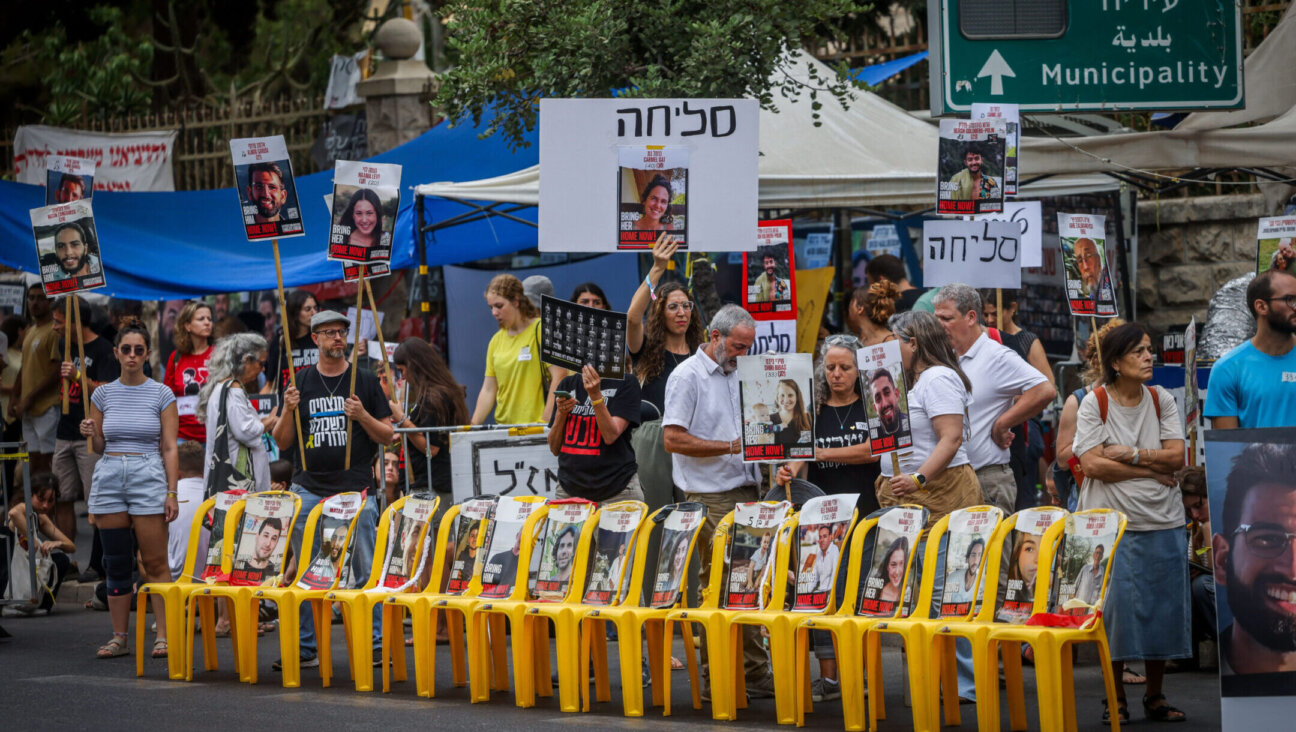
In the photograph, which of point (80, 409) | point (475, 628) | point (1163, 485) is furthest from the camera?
point (80, 409)

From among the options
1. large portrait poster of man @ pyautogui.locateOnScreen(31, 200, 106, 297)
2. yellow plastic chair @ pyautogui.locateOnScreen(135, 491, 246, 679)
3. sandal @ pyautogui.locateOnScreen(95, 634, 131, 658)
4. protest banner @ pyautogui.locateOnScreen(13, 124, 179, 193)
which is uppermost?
protest banner @ pyautogui.locateOnScreen(13, 124, 179, 193)

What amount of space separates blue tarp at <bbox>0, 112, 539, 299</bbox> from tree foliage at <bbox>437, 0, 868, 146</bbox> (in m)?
1.96

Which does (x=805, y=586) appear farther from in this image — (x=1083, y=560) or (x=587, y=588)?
(x=1083, y=560)

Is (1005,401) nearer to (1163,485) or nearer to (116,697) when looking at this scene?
(1163,485)

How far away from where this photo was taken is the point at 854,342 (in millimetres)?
8039

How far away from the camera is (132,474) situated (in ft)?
31.0

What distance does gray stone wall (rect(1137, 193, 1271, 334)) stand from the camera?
521 inches

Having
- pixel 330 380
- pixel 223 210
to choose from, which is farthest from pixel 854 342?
pixel 223 210

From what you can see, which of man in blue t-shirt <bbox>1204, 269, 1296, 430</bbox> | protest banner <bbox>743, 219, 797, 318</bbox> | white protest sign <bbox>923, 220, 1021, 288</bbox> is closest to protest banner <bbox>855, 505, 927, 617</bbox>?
man in blue t-shirt <bbox>1204, 269, 1296, 430</bbox>

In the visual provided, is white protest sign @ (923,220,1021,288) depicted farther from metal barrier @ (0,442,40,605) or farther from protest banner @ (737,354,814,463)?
metal barrier @ (0,442,40,605)

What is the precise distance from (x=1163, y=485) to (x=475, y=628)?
3.18 m

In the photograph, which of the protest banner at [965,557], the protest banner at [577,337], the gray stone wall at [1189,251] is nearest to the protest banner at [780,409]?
the protest banner at [577,337]

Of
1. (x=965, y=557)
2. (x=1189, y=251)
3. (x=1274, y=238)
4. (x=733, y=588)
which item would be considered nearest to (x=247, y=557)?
(x=733, y=588)

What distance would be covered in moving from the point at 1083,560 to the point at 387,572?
350cm
